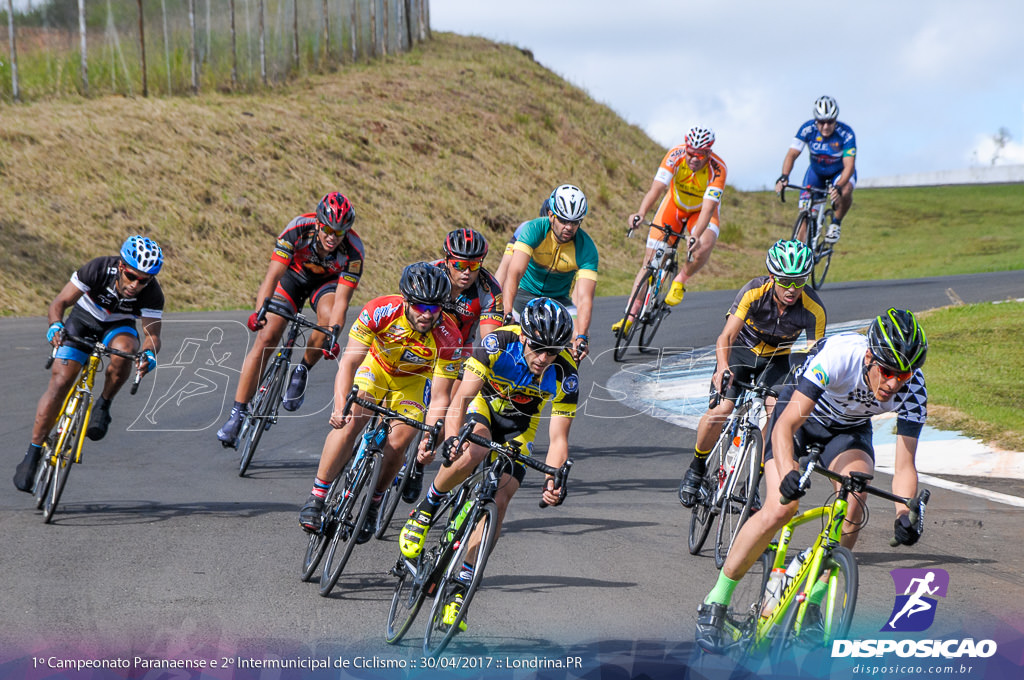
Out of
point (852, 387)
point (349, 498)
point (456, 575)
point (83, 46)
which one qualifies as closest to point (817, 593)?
point (852, 387)

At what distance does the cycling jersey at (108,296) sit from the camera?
8445mm

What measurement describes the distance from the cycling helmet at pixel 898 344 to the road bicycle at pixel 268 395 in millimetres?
5300

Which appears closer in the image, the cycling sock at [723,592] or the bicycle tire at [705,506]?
the cycling sock at [723,592]

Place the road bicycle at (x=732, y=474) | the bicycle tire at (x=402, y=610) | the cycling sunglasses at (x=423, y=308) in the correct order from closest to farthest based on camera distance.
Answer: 1. the bicycle tire at (x=402, y=610)
2. the cycling sunglasses at (x=423, y=308)
3. the road bicycle at (x=732, y=474)

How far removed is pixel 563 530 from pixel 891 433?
16.2 feet

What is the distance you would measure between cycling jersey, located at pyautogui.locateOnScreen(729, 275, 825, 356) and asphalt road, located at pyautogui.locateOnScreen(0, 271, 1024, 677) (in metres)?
1.51

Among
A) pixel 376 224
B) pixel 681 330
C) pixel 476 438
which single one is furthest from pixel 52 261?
pixel 476 438

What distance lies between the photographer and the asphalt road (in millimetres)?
5871

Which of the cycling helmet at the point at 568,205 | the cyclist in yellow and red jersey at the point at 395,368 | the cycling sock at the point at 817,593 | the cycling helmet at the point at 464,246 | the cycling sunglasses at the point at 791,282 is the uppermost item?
the cycling helmet at the point at 568,205

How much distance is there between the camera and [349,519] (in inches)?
269

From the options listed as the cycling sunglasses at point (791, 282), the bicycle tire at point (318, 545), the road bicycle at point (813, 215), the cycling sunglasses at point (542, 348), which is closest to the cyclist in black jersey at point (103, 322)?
the bicycle tire at point (318, 545)

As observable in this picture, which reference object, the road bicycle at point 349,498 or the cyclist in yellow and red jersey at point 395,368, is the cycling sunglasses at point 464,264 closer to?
the cyclist in yellow and red jersey at point 395,368

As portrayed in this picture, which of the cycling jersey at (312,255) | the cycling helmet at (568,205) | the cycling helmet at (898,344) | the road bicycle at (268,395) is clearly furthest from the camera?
the cycling jersey at (312,255)

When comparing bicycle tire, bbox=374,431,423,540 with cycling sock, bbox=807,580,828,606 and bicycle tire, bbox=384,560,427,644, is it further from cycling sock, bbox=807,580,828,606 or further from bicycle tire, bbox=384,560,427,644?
cycling sock, bbox=807,580,828,606
